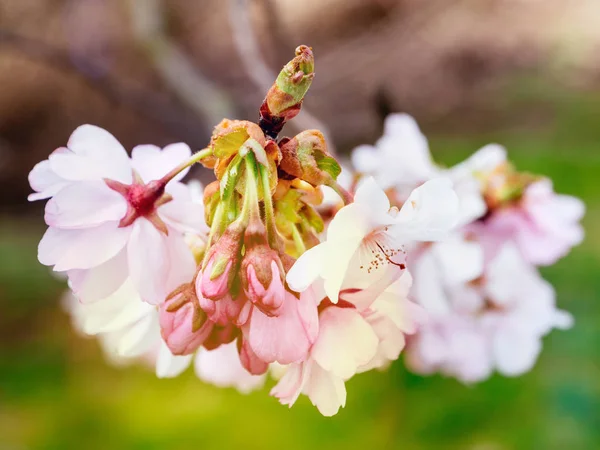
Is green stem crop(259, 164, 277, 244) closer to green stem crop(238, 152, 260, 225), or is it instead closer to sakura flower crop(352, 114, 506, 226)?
green stem crop(238, 152, 260, 225)

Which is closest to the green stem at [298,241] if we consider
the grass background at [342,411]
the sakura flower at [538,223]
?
the sakura flower at [538,223]

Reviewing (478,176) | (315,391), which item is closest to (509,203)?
(478,176)

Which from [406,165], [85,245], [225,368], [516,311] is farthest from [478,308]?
[85,245]

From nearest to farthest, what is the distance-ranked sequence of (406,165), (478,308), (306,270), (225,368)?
1. (306,270)
2. (225,368)
3. (406,165)
4. (478,308)

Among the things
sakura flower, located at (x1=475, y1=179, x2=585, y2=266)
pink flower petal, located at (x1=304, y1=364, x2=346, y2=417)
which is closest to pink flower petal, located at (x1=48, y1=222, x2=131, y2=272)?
pink flower petal, located at (x1=304, y1=364, x2=346, y2=417)

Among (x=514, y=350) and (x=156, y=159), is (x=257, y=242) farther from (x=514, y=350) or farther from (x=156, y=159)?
(x=514, y=350)

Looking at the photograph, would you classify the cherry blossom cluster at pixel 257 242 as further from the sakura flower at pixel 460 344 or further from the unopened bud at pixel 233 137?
the sakura flower at pixel 460 344
